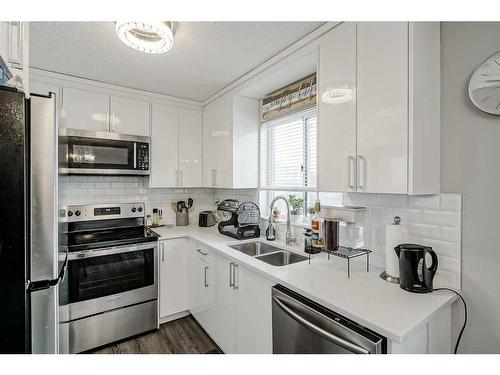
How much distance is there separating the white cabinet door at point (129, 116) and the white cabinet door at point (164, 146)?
3.2 inches

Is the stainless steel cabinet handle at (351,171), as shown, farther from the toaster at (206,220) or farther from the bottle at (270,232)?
the toaster at (206,220)

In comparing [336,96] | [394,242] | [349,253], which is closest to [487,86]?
[336,96]

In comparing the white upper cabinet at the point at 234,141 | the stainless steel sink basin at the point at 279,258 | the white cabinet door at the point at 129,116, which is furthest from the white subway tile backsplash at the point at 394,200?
the white cabinet door at the point at 129,116

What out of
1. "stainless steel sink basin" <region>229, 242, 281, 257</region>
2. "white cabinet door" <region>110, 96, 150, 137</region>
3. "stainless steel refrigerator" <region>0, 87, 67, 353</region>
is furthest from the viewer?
"white cabinet door" <region>110, 96, 150, 137</region>

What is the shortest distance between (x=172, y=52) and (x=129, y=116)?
38.6 inches

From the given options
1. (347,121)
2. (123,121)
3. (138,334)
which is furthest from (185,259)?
(347,121)

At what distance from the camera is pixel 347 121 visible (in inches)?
53.9

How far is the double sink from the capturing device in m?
1.85

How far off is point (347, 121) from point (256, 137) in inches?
49.7

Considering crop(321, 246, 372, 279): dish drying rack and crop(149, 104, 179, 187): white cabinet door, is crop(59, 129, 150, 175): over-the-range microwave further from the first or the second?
crop(321, 246, 372, 279): dish drying rack

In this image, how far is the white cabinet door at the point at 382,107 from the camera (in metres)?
1.14

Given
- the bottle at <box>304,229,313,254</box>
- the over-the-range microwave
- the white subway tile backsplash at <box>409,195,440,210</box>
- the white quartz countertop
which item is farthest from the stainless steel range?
the white subway tile backsplash at <box>409,195,440,210</box>

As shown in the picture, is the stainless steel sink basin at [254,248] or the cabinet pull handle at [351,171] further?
the stainless steel sink basin at [254,248]

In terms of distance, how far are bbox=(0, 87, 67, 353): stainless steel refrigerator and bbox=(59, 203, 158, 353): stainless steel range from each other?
3.07 feet
